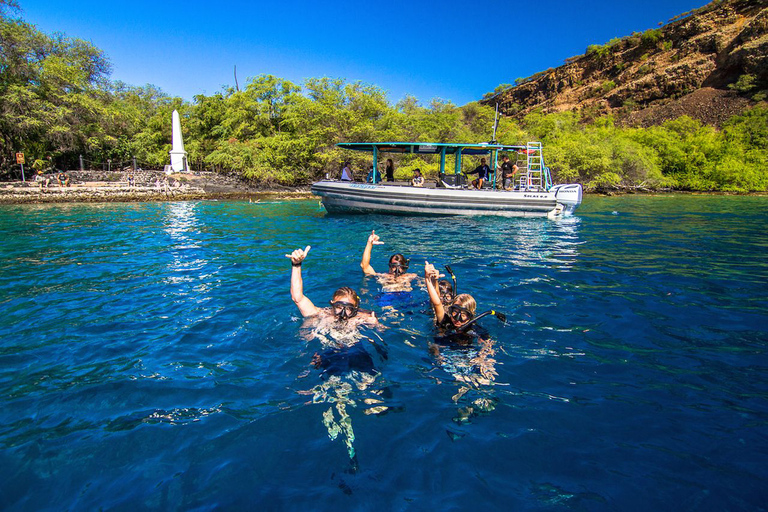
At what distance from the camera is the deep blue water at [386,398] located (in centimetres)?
259

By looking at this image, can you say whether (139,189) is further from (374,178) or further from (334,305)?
(334,305)

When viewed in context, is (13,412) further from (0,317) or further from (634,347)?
(634,347)

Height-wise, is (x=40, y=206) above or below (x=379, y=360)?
above

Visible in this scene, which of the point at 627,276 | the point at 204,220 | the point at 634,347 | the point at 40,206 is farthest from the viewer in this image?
the point at 40,206

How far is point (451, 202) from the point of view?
16.8m

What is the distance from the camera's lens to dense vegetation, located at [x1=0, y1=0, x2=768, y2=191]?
29.1 m

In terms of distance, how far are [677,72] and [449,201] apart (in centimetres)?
6281

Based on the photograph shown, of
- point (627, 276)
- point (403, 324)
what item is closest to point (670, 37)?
point (627, 276)

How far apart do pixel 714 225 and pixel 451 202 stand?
10.1 metres

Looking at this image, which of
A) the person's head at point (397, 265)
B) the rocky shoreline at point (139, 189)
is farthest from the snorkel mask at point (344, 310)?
the rocky shoreline at point (139, 189)

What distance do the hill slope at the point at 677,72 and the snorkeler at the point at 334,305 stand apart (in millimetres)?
61075

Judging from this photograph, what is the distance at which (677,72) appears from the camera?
5838cm

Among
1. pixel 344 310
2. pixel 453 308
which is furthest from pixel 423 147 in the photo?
pixel 344 310

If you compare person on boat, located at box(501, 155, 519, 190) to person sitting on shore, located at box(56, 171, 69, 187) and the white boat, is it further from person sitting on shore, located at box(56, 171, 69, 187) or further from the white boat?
person sitting on shore, located at box(56, 171, 69, 187)
